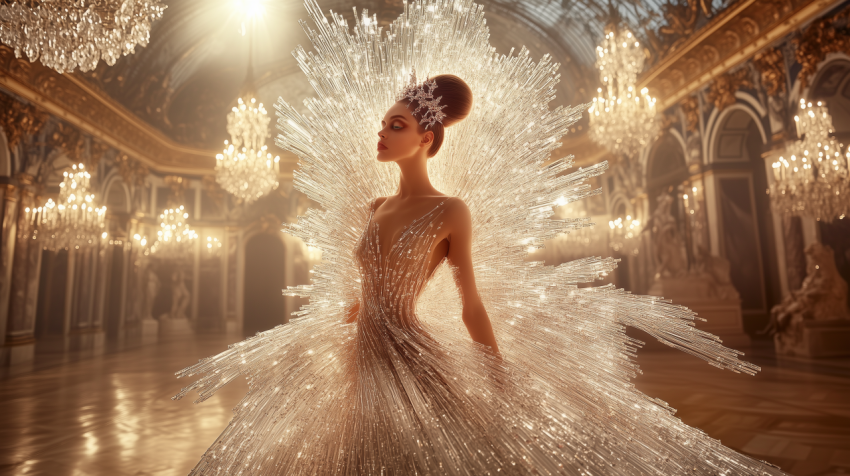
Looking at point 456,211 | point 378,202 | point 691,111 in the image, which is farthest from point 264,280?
point 456,211

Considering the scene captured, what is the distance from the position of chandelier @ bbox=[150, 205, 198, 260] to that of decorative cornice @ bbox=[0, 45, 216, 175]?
7.06ft

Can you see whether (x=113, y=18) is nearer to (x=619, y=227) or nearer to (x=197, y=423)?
(x=197, y=423)

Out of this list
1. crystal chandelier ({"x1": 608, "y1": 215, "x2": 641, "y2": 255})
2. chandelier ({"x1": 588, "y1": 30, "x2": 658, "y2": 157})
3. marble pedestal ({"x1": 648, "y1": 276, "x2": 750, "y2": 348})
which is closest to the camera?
chandelier ({"x1": 588, "y1": 30, "x2": 658, "y2": 157})

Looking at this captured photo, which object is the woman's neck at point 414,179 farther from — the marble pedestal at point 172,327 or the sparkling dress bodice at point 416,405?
the marble pedestal at point 172,327

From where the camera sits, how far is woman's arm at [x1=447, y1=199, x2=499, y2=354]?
1.36 m

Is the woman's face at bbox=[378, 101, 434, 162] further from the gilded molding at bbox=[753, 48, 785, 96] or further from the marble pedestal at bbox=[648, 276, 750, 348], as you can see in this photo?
the gilded molding at bbox=[753, 48, 785, 96]

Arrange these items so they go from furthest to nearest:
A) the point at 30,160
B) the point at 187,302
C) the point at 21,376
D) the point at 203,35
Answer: the point at 187,302, the point at 203,35, the point at 30,160, the point at 21,376

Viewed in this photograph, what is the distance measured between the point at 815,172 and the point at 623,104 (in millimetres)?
2600

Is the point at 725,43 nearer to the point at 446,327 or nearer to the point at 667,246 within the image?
the point at 667,246

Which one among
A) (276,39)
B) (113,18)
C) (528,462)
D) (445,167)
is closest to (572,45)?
(276,39)

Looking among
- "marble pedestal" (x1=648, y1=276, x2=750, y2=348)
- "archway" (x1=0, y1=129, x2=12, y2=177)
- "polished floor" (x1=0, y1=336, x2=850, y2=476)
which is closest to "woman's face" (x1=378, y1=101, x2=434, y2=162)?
"polished floor" (x1=0, y1=336, x2=850, y2=476)

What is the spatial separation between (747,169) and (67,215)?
11.8 m

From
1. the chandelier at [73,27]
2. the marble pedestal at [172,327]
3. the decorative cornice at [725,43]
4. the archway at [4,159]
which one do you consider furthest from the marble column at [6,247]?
the decorative cornice at [725,43]

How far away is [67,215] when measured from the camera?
7.57 meters
